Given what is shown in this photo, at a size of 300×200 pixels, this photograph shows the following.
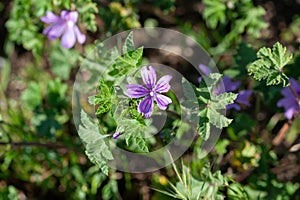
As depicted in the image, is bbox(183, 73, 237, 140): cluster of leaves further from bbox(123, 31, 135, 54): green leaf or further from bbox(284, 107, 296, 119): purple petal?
bbox(284, 107, 296, 119): purple petal

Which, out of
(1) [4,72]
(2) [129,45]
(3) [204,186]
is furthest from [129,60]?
(1) [4,72]

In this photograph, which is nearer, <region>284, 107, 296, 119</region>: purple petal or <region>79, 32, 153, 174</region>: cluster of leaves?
<region>79, 32, 153, 174</region>: cluster of leaves

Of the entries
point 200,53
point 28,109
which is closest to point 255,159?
point 200,53

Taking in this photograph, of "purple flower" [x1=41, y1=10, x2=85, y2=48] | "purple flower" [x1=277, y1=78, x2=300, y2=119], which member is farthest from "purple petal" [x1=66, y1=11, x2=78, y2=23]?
"purple flower" [x1=277, y1=78, x2=300, y2=119]

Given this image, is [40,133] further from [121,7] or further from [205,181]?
[205,181]

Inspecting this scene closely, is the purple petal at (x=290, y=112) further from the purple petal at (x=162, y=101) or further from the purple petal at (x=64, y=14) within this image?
the purple petal at (x=64, y=14)

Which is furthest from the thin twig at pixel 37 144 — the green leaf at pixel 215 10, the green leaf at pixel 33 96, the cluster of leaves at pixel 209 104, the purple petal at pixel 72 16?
the green leaf at pixel 215 10

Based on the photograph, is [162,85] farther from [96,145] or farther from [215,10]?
[215,10]
